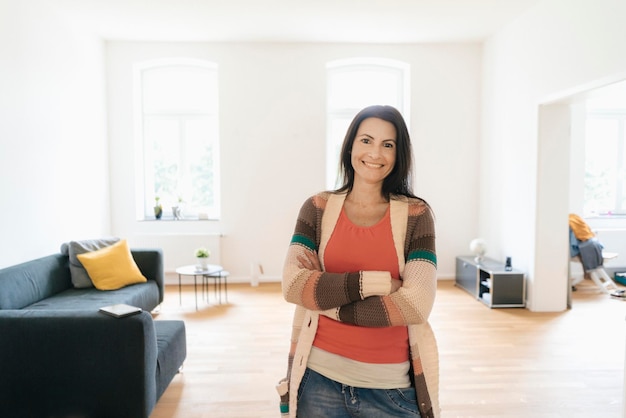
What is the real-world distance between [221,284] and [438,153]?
3329 millimetres

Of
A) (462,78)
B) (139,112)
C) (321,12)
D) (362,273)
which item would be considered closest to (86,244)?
(139,112)

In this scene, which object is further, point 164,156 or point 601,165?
point 601,165

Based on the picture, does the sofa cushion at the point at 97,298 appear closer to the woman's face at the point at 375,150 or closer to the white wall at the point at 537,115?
A: the woman's face at the point at 375,150

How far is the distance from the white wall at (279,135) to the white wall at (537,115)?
37cm

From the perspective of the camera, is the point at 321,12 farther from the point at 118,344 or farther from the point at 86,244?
the point at 118,344

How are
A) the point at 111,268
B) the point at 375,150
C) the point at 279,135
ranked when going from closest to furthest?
the point at 375,150 → the point at 111,268 → the point at 279,135

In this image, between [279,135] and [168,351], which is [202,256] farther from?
[168,351]

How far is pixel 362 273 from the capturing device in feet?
3.63

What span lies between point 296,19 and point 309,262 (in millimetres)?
4229

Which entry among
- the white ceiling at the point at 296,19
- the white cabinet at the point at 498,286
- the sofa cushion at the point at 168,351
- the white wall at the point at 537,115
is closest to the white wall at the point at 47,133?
the white ceiling at the point at 296,19

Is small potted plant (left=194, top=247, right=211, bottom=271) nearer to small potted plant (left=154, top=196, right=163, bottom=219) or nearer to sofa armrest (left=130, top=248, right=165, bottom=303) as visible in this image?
sofa armrest (left=130, top=248, right=165, bottom=303)

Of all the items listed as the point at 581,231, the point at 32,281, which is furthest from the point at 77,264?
the point at 581,231

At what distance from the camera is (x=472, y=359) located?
3.27m

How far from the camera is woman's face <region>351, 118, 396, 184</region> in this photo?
121 centimetres
